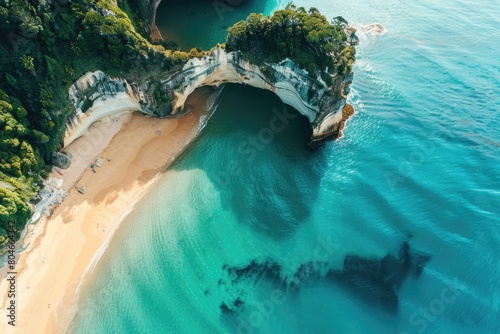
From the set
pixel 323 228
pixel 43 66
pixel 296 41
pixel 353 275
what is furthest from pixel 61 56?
pixel 353 275

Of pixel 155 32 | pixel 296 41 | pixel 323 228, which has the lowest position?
pixel 323 228

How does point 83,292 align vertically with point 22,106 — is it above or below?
below

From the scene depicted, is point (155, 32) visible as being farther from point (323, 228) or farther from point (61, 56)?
point (323, 228)

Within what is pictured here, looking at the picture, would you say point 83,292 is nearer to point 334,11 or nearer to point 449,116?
point 449,116

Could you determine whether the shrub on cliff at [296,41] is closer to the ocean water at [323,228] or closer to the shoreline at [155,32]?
the ocean water at [323,228]

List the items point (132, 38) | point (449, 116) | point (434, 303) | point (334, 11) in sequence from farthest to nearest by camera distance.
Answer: point (334, 11) → point (449, 116) → point (132, 38) → point (434, 303)

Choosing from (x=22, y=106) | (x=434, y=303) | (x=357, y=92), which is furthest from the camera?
(x=357, y=92)

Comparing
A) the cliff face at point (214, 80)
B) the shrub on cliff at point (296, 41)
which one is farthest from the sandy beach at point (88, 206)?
the shrub on cliff at point (296, 41)

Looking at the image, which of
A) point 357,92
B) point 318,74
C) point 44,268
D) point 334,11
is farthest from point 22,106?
point 334,11
